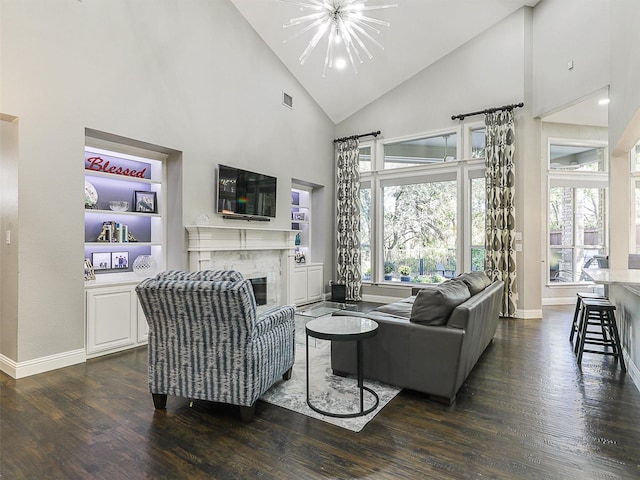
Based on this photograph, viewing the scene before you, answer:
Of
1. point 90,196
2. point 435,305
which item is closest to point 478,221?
point 435,305

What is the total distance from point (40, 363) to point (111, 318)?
2.37 ft

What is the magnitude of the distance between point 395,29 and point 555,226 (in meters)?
4.74

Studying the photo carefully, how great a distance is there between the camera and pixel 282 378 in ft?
9.95

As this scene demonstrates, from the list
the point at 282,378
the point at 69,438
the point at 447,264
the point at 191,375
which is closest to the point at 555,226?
the point at 447,264

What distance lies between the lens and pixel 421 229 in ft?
21.7

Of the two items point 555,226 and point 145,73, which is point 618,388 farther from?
point 145,73

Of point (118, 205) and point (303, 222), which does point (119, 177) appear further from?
point (303, 222)

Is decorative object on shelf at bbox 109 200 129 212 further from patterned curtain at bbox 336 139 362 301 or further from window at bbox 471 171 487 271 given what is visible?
window at bbox 471 171 487 271

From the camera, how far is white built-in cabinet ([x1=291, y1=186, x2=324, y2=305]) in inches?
264

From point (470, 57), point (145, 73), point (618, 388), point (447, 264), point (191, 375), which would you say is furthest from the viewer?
point (447, 264)

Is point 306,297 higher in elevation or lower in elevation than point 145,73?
lower

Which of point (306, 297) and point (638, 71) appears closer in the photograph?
point (638, 71)

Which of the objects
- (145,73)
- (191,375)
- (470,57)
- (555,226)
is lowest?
(191,375)

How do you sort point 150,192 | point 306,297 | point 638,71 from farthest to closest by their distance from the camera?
point 306,297 → point 150,192 → point 638,71
